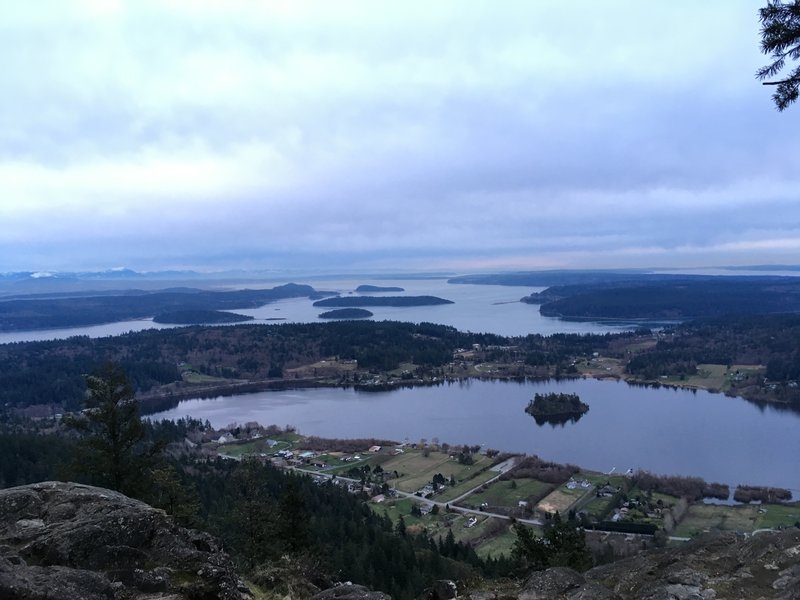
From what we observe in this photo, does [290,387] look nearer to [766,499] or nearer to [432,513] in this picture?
[432,513]

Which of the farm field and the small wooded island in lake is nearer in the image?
the farm field

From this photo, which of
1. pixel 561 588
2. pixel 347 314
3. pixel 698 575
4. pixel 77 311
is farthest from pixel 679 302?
pixel 77 311

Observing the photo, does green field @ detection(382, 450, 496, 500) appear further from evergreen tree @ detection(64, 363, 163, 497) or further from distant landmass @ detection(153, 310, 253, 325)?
distant landmass @ detection(153, 310, 253, 325)

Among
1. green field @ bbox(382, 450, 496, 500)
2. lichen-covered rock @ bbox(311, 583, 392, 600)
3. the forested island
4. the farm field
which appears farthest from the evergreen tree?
the forested island

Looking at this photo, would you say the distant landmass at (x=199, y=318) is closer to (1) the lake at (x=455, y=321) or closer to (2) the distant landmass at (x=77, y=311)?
(1) the lake at (x=455, y=321)

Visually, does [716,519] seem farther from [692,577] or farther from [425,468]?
[692,577]

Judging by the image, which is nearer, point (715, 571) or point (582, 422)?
point (715, 571)
